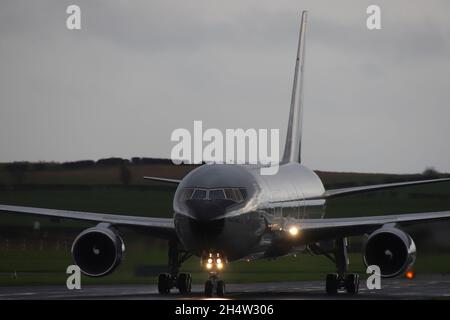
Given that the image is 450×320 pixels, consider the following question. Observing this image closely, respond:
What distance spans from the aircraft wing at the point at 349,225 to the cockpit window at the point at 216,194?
4.77 metres

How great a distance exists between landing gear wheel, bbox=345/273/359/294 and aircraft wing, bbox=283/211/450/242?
4.29 feet

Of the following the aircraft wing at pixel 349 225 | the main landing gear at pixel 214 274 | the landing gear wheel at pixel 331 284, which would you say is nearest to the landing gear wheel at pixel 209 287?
the main landing gear at pixel 214 274

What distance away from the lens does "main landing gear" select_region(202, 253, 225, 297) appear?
31.0 metres

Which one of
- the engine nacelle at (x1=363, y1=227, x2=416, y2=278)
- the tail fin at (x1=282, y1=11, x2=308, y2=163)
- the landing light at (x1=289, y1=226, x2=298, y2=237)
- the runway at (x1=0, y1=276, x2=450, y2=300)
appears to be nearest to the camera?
the runway at (x1=0, y1=276, x2=450, y2=300)

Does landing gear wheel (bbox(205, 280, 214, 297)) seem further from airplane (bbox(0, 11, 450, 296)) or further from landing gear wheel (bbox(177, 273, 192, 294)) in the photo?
landing gear wheel (bbox(177, 273, 192, 294))

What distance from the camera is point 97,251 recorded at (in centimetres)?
3425

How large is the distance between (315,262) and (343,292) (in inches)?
469

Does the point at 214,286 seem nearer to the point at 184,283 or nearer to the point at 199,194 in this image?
the point at 199,194

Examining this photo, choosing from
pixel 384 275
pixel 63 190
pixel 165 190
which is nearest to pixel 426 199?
pixel 165 190

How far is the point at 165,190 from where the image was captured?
51625 millimetres

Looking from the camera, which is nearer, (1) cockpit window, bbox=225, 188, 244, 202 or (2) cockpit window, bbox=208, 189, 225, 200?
(2) cockpit window, bbox=208, 189, 225, 200

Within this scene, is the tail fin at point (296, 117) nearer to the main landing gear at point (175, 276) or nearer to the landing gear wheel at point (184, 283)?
the main landing gear at point (175, 276)

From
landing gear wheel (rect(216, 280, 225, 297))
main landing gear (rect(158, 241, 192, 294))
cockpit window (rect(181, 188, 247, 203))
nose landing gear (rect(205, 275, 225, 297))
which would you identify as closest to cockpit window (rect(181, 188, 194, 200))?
cockpit window (rect(181, 188, 247, 203))
